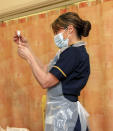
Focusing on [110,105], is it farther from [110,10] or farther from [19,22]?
[19,22]

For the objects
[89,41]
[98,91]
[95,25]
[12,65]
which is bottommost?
[98,91]

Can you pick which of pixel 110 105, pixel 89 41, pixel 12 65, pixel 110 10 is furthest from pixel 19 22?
pixel 110 105

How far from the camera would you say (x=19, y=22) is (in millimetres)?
1962

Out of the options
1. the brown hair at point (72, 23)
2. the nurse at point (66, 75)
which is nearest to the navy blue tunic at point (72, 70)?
the nurse at point (66, 75)

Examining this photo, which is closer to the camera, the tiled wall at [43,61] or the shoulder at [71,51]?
the shoulder at [71,51]

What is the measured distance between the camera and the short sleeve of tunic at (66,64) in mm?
1027

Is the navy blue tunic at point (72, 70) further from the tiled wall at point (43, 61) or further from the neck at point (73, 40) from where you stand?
the tiled wall at point (43, 61)

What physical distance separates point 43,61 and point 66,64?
831mm

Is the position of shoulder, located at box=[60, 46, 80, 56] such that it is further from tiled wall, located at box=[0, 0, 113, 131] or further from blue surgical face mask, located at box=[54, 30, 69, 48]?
tiled wall, located at box=[0, 0, 113, 131]

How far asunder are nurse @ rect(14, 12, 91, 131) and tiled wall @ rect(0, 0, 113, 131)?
44cm

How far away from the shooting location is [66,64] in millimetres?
1028

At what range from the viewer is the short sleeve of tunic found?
1.03 meters

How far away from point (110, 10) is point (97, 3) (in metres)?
0.12

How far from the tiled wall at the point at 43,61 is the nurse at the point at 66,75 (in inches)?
17.1
